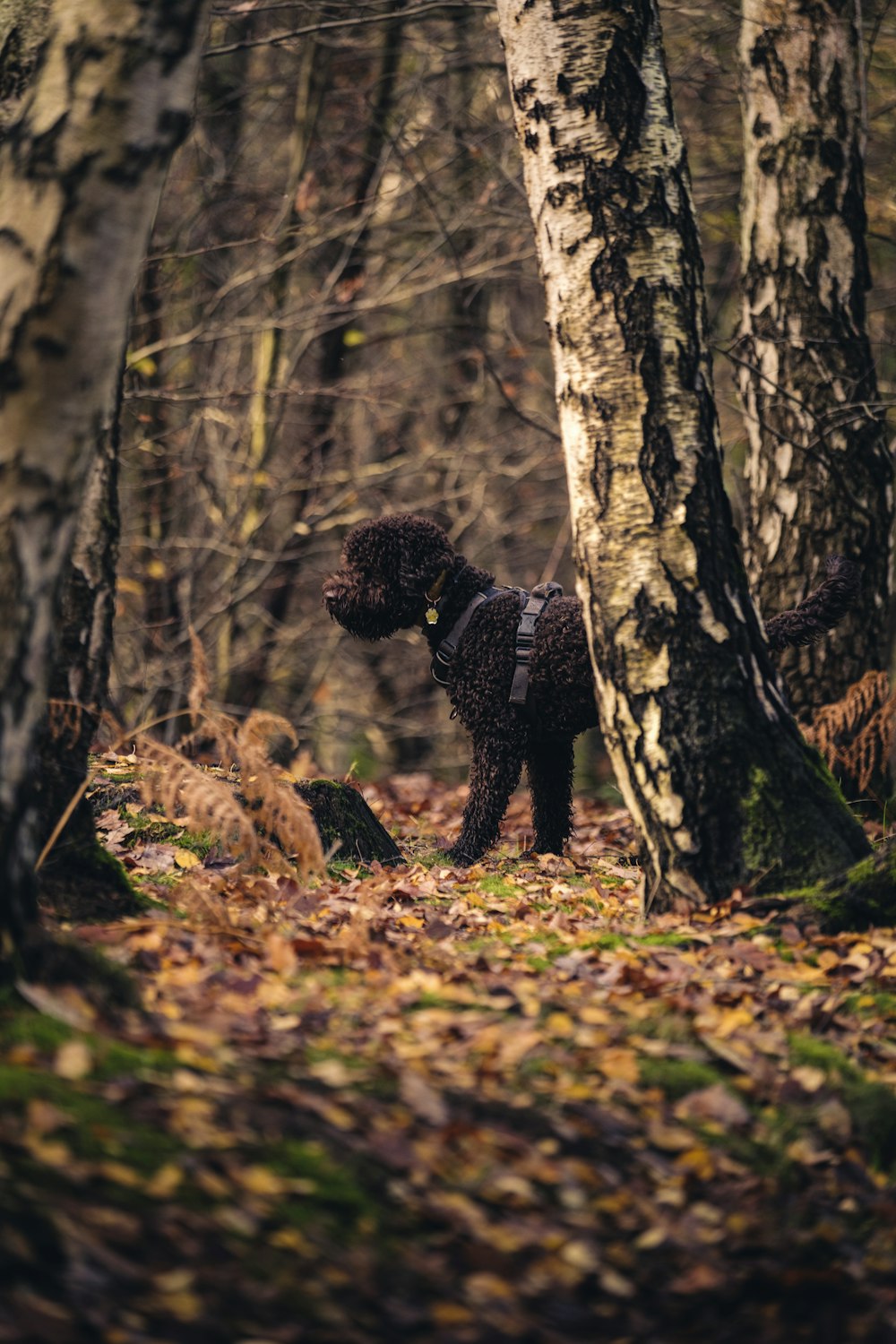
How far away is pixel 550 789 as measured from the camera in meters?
7.85

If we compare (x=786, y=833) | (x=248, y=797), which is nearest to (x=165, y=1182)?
(x=248, y=797)

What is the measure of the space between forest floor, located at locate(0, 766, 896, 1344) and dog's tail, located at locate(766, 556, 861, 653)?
204 centimetres

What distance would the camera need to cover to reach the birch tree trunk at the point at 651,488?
5.42m

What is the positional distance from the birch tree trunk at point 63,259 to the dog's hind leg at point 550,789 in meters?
4.67

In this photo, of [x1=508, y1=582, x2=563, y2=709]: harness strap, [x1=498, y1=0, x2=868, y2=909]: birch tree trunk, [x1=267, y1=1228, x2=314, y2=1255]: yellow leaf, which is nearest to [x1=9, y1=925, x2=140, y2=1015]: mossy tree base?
[x1=267, y1=1228, x2=314, y2=1255]: yellow leaf

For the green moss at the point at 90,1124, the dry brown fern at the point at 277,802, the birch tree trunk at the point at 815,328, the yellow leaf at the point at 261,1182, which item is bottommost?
the yellow leaf at the point at 261,1182

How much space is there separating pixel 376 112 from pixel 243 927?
11570mm

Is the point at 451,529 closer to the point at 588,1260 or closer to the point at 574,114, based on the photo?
the point at 574,114

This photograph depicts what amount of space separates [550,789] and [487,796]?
0.76 meters

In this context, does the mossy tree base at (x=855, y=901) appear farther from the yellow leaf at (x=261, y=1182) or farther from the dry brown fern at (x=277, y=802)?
the yellow leaf at (x=261, y=1182)

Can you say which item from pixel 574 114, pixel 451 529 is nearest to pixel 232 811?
pixel 574 114

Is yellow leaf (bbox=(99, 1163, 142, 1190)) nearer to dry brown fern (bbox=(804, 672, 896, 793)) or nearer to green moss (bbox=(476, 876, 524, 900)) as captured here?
green moss (bbox=(476, 876, 524, 900))

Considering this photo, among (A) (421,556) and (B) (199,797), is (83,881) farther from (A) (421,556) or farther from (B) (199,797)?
(A) (421,556)

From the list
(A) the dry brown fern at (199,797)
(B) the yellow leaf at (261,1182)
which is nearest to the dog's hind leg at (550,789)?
(A) the dry brown fern at (199,797)
